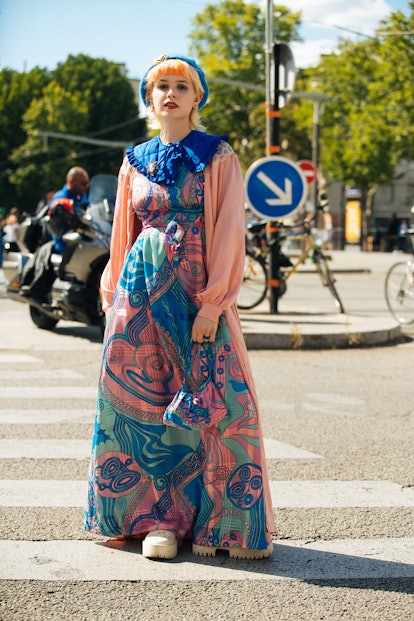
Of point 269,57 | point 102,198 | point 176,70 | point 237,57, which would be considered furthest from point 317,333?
point 237,57

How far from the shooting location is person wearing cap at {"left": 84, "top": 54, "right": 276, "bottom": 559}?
151 inches

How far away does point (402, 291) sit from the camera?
12797mm

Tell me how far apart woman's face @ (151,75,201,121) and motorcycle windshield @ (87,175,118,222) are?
661 centimetres

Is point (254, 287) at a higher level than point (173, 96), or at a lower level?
lower

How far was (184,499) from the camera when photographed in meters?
3.94

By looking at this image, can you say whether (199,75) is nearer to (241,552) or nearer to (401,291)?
(241,552)

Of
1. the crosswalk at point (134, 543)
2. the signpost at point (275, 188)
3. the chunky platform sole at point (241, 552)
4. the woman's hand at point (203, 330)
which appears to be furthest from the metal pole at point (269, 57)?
the chunky platform sole at point (241, 552)

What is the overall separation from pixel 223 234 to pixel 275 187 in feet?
24.4

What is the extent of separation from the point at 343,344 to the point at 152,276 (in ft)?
22.9

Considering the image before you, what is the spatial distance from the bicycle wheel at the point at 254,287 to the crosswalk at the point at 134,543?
6341mm

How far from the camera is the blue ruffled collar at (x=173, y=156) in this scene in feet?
13.0

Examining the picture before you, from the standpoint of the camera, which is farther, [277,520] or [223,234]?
[277,520]

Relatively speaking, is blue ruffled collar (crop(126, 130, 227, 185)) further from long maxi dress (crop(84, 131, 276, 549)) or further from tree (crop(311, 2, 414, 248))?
tree (crop(311, 2, 414, 248))

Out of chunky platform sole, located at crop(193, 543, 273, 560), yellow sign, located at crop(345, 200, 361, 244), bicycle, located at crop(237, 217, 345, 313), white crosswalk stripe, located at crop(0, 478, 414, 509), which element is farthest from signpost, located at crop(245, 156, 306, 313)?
yellow sign, located at crop(345, 200, 361, 244)
